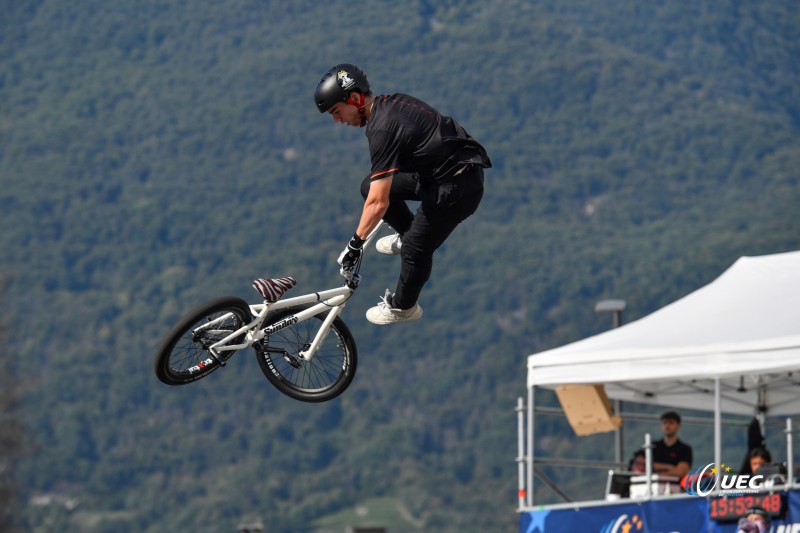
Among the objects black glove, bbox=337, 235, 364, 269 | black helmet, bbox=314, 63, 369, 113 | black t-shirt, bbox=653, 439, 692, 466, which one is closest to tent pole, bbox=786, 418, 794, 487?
black t-shirt, bbox=653, 439, 692, 466

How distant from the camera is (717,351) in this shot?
1477 cm

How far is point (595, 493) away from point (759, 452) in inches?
4927

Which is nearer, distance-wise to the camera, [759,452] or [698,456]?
[759,452]

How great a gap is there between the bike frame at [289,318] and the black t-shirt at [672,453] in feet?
18.1

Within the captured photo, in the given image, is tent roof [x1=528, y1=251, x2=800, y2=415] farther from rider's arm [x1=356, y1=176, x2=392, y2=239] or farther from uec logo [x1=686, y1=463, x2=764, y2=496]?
rider's arm [x1=356, y1=176, x2=392, y2=239]

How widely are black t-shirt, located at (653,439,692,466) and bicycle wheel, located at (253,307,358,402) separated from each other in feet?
16.6

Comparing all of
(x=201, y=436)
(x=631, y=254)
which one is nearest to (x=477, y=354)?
(x=631, y=254)

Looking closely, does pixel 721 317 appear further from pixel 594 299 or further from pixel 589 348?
pixel 594 299

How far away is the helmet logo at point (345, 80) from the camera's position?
11000mm

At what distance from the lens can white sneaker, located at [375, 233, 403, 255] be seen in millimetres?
12109

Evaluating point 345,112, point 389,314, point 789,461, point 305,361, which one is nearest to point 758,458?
point 789,461

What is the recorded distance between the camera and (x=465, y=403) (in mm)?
177750

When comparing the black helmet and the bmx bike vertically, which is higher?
the black helmet

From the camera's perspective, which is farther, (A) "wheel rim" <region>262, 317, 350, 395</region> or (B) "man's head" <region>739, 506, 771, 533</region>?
(B) "man's head" <region>739, 506, 771, 533</region>
